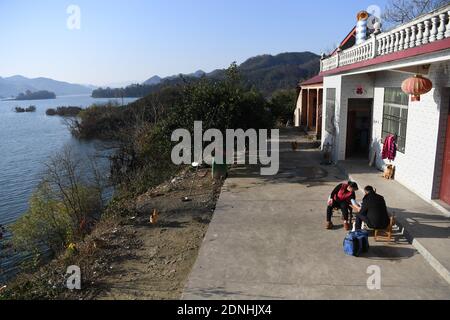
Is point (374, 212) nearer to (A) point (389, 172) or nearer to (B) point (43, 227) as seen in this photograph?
(A) point (389, 172)

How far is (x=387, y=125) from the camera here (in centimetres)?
1196

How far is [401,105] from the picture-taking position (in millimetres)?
10672

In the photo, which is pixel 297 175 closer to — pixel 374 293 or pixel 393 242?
pixel 393 242

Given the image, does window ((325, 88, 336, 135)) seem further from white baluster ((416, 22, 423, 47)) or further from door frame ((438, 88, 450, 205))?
white baluster ((416, 22, 423, 47))

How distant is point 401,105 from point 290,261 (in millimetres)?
6616

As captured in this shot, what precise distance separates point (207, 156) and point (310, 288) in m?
9.22

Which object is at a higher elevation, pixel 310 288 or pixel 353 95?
pixel 353 95

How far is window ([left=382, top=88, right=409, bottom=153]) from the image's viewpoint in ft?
34.3

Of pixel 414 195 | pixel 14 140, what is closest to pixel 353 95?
pixel 414 195

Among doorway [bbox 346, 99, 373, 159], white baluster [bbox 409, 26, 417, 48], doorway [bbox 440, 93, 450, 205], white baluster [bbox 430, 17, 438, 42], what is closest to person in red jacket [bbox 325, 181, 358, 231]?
doorway [bbox 440, 93, 450, 205]

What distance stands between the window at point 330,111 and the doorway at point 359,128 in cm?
80

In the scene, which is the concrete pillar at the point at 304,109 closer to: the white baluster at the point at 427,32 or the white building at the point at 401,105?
the white building at the point at 401,105

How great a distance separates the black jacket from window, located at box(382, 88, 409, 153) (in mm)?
4102

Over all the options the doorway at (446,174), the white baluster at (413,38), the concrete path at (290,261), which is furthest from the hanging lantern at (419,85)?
the concrete path at (290,261)
